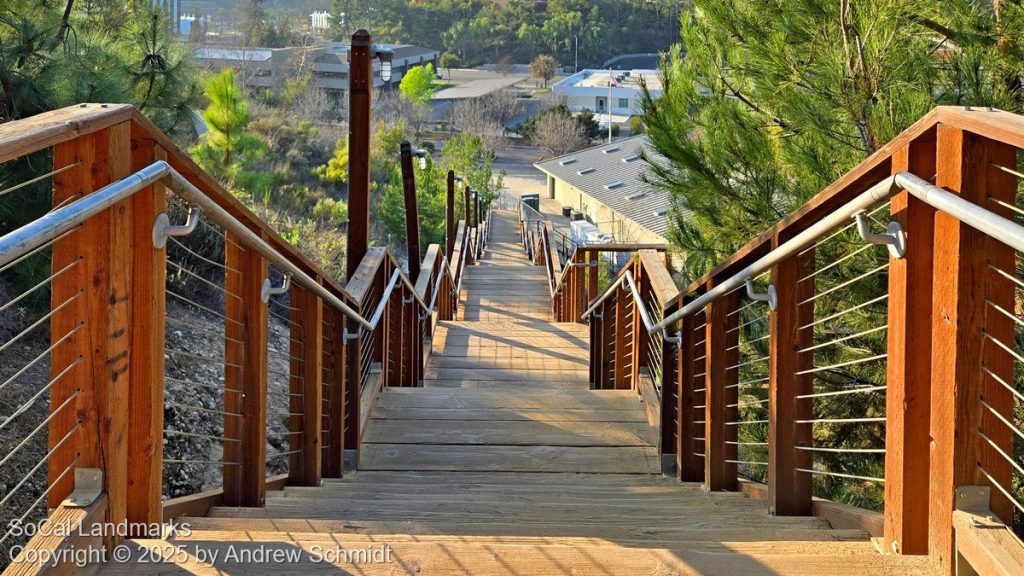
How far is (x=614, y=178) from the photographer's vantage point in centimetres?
4222

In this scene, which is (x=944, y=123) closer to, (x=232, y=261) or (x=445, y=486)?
(x=232, y=261)

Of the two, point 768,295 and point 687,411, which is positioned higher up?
point 768,295

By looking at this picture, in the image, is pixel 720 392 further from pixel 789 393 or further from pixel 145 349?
pixel 145 349

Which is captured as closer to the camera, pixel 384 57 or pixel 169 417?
pixel 169 417

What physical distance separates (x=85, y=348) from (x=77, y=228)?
24 centimetres

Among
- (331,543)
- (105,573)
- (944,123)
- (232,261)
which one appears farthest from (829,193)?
(105,573)

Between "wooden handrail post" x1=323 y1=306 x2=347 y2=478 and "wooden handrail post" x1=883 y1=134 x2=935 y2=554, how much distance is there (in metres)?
2.43

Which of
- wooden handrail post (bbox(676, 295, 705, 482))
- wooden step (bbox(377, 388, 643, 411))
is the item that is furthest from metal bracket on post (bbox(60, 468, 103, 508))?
wooden step (bbox(377, 388, 643, 411))

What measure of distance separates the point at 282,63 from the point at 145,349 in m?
56.9

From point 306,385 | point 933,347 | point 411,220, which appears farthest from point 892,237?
point 411,220

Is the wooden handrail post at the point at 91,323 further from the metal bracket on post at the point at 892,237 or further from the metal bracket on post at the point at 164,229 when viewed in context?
the metal bracket on post at the point at 892,237

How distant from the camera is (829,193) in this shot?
2695mm

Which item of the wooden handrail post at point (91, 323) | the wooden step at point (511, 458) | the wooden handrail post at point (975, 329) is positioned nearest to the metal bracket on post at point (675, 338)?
the wooden step at point (511, 458)

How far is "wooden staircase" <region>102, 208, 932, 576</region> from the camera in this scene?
7.39ft
